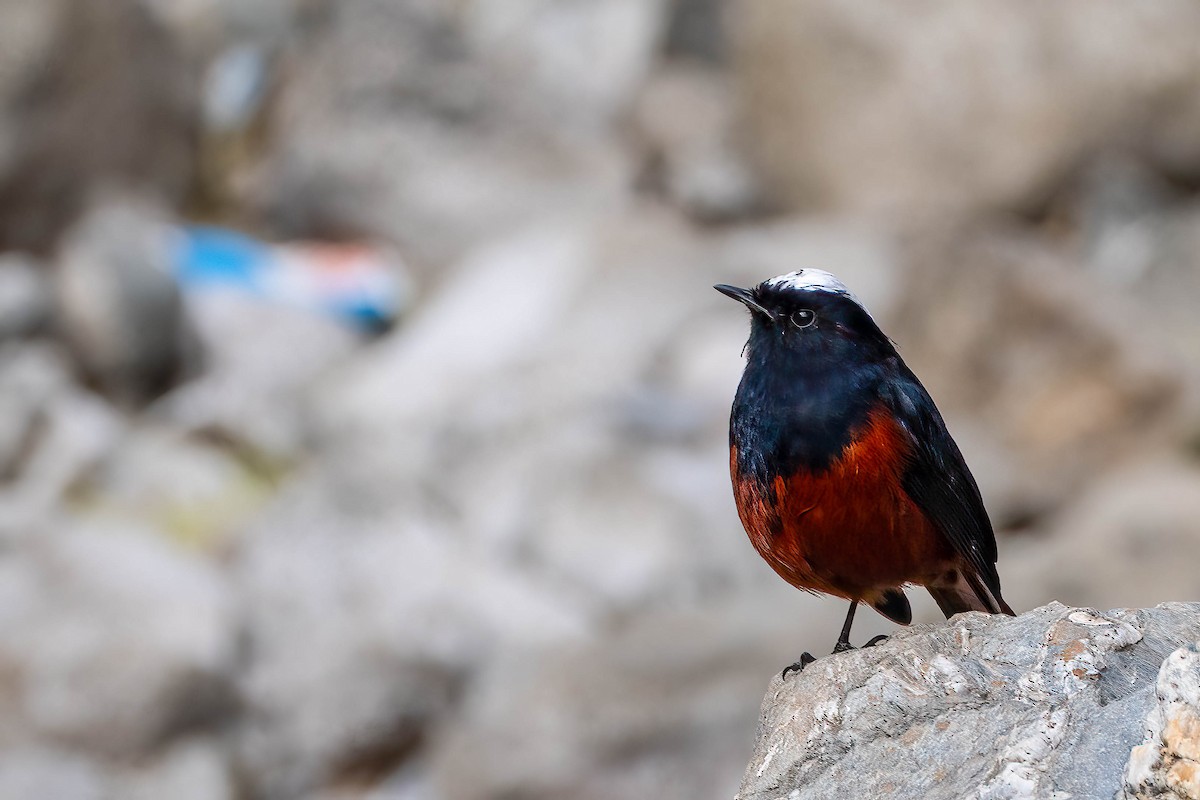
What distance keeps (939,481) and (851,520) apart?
35 centimetres

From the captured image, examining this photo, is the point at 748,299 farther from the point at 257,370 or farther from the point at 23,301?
the point at 23,301

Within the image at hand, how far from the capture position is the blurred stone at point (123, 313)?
50.2 ft

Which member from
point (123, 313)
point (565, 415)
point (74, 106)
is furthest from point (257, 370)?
point (565, 415)

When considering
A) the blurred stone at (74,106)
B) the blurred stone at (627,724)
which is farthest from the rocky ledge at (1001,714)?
the blurred stone at (74,106)

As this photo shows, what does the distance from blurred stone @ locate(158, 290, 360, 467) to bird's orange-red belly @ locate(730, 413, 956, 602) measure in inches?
411

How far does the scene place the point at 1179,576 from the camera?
8.91 m

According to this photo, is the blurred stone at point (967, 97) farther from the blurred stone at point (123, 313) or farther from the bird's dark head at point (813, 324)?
the bird's dark head at point (813, 324)

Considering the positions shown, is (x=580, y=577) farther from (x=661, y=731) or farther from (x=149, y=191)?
(x=149, y=191)

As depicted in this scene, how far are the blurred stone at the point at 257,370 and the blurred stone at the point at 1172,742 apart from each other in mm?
11763

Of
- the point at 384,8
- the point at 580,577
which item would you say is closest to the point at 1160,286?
the point at 580,577

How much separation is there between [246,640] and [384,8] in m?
12.6

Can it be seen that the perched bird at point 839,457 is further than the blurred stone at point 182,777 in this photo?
No

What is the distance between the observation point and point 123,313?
50.1 ft

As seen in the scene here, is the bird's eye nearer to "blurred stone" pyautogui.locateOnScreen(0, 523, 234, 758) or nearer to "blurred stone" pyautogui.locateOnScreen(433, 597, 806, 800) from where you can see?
"blurred stone" pyautogui.locateOnScreen(433, 597, 806, 800)
